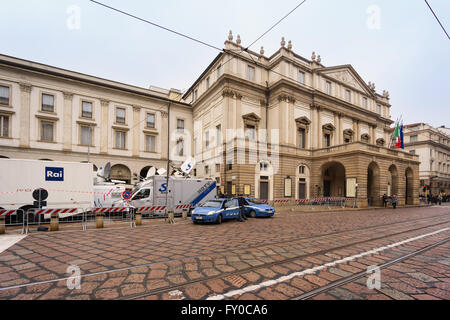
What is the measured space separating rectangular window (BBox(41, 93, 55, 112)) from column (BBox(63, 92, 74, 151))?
1.15 m

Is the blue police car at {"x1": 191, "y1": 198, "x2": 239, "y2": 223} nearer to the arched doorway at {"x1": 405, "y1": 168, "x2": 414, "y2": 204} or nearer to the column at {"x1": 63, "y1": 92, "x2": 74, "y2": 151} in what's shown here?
the column at {"x1": 63, "y1": 92, "x2": 74, "y2": 151}

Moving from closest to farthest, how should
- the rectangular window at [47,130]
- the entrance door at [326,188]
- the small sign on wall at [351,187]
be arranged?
1. the small sign on wall at [351,187]
2. the rectangular window at [47,130]
3. the entrance door at [326,188]

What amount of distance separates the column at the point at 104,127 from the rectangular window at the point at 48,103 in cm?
464

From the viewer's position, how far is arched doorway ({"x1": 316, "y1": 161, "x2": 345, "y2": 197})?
27609 mm

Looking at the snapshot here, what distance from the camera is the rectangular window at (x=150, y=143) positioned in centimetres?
2877

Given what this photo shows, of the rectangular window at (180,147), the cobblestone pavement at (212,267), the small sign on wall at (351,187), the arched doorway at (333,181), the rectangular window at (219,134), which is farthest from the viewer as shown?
the rectangular window at (180,147)

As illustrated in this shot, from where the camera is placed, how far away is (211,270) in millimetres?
4438

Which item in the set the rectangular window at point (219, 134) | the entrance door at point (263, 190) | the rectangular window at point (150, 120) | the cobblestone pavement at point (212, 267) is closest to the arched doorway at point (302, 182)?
the entrance door at point (263, 190)

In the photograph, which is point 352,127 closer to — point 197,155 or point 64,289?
point 197,155

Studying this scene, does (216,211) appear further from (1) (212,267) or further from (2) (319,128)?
(2) (319,128)

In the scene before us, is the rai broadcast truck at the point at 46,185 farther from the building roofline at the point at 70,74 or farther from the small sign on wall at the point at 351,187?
the small sign on wall at the point at 351,187

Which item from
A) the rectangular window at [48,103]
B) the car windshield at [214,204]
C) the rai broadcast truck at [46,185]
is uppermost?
the rectangular window at [48,103]

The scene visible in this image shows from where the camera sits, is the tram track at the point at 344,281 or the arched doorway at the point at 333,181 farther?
the arched doorway at the point at 333,181
